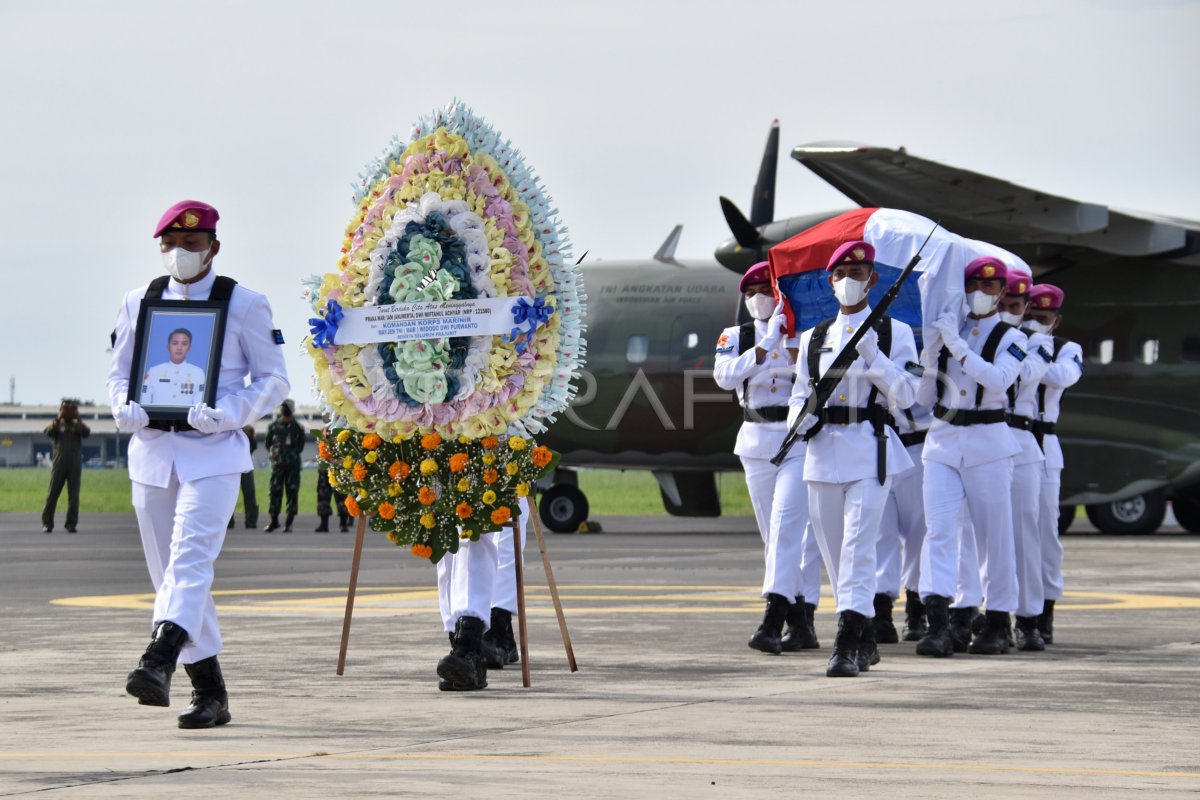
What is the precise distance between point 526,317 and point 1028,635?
3.90 m

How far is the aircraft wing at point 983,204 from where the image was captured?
21688 mm

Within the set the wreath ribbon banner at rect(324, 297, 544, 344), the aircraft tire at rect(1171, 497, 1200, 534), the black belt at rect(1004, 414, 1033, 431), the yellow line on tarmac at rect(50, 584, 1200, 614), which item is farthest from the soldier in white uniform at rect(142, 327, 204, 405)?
the aircraft tire at rect(1171, 497, 1200, 534)

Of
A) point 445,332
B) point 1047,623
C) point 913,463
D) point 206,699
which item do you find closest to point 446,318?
point 445,332

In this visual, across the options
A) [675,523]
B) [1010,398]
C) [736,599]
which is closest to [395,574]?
[736,599]

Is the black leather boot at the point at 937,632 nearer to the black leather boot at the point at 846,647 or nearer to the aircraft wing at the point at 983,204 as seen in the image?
the black leather boot at the point at 846,647

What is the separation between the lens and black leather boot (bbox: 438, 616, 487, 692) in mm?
8922

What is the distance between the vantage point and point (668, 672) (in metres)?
9.68

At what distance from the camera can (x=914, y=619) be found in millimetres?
11977

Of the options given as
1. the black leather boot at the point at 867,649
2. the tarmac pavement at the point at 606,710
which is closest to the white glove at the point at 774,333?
the tarmac pavement at the point at 606,710

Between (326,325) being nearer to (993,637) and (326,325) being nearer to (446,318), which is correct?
(446,318)

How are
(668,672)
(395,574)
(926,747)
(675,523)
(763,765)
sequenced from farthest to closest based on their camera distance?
(675,523)
(395,574)
(668,672)
(926,747)
(763,765)

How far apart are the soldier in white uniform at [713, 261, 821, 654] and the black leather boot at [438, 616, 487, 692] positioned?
2169 millimetres

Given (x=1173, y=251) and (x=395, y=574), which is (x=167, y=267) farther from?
(x=1173, y=251)

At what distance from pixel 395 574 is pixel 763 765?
39.9ft
